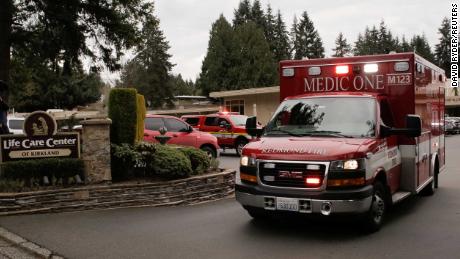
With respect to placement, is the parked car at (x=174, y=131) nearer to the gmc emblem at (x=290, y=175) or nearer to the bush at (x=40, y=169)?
the bush at (x=40, y=169)

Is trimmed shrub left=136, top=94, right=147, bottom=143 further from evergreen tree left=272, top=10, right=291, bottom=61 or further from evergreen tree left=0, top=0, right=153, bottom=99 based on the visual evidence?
evergreen tree left=272, top=10, right=291, bottom=61

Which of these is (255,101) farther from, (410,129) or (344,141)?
(344,141)

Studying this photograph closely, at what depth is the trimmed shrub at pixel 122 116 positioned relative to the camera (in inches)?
422

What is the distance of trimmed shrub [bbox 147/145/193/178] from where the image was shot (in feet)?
34.0

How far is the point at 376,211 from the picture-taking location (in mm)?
7531

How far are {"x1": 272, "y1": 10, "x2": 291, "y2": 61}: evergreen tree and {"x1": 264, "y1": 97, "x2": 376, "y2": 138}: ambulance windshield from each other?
270ft

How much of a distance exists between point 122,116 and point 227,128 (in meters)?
12.3

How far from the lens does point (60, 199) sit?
362 inches

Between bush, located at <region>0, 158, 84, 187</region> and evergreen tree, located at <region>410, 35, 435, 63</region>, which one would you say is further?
evergreen tree, located at <region>410, 35, 435, 63</region>

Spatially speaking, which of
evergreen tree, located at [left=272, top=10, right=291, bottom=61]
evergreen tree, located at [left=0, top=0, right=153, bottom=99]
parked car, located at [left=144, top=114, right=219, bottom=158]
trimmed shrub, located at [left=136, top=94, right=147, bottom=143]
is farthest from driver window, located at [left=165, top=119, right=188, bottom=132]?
evergreen tree, located at [left=272, top=10, right=291, bottom=61]

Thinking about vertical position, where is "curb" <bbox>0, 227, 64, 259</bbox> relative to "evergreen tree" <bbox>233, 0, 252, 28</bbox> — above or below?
below

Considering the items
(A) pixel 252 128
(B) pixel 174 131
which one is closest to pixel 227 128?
(B) pixel 174 131

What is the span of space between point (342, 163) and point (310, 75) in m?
3.05

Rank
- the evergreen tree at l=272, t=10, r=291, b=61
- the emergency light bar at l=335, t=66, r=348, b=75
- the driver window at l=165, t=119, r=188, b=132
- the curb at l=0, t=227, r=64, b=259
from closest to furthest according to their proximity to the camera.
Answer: the curb at l=0, t=227, r=64, b=259 < the emergency light bar at l=335, t=66, r=348, b=75 < the driver window at l=165, t=119, r=188, b=132 < the evergreen tree at l=272, t=10, r=291, b=61
